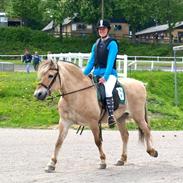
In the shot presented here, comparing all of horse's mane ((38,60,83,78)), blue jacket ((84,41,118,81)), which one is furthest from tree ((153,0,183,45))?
A: horse's mane ((38,60,83,78))

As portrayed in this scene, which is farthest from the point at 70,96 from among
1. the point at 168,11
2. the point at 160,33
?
the point at 160,33

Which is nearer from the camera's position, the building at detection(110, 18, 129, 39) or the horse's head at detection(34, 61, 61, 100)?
the horse's head at detection(34, 61, 61, 100)

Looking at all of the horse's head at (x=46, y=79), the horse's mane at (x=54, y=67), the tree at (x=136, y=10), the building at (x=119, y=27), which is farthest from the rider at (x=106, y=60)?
the building at (x=119, y=27)

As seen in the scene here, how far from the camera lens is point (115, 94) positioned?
11.5 meters

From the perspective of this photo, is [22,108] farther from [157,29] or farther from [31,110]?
[157,29]

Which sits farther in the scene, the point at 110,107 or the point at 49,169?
the point at 110,107

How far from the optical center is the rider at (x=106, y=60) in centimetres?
1125

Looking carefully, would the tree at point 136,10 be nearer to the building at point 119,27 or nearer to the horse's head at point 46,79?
A: the building at point 119,27

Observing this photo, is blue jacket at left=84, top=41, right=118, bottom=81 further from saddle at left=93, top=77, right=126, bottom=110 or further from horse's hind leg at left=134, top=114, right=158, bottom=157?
horse's hind leg at left=134, top=114, right=158, bottom=157

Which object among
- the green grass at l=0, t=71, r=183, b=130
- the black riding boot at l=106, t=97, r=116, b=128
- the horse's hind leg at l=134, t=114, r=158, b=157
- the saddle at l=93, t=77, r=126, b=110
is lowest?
the green grass at l=0, t=71, r=183, b=130

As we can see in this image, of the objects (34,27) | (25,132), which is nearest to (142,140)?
(25,132)

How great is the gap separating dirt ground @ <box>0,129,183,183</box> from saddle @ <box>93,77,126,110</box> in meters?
1.32

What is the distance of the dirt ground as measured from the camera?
32.5ft

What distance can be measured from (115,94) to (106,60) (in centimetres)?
72
